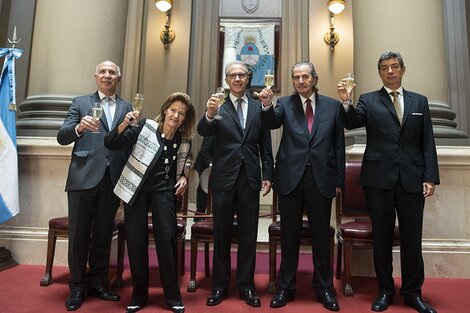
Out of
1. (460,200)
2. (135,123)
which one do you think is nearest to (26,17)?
(135,123)

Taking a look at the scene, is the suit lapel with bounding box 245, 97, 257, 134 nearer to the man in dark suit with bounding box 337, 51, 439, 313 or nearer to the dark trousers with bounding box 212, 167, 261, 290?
the dark trousers with bounding box 212, 167, 261, 290

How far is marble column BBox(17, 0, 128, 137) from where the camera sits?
3.82 metres

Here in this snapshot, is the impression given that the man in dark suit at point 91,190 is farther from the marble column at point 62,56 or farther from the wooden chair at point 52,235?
the marble column at point 62,56

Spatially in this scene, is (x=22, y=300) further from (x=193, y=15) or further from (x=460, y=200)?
(x=193, y=15)

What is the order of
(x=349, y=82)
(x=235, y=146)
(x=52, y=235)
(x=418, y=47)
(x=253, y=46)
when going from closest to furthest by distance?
(x=349, y=82) → (x=235, y=146) → (x=52, y=235) → (x=418, y=47) → (x=253, y=46)

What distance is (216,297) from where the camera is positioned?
8.69 ft

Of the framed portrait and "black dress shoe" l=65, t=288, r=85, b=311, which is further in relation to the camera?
the framed portrait

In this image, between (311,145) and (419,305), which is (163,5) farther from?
(419,305)

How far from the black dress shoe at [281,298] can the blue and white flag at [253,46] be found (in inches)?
190

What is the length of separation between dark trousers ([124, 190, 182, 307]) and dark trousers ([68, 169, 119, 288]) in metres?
0.31

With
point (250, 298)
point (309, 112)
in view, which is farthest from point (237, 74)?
point (250, 298)

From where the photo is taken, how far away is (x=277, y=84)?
6809 mm

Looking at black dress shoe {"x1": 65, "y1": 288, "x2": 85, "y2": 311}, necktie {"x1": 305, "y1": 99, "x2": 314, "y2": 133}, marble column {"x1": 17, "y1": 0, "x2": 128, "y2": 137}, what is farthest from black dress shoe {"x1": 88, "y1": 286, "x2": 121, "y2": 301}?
necktie {"x1": 305, "y1": 99, "x2": 314, "y2": 133}

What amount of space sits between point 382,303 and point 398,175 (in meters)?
0.89
